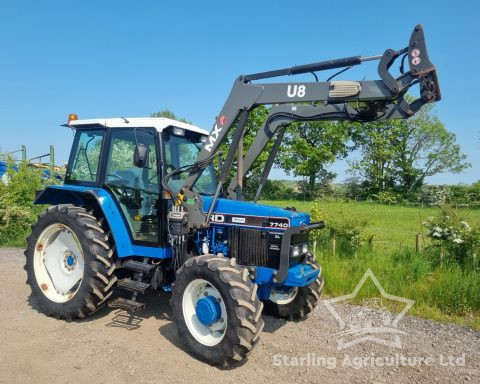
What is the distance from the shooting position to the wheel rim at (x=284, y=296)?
509 cm

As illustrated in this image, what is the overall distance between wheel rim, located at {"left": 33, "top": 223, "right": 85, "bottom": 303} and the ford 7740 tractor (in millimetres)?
14

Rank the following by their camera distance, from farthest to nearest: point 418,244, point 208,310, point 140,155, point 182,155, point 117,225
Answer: point 418,244 → point 182,155 → point 117,225 → point 140,155 → point 208,310

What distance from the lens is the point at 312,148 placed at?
42.8 m

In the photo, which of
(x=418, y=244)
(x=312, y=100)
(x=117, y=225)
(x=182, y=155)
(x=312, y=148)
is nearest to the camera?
(x=312, y=100)

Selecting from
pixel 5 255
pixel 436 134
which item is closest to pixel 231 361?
pixel 5 255

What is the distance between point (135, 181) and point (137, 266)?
108 centimetres

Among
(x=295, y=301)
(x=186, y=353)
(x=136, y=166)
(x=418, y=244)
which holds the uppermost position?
(x=136, y=166)

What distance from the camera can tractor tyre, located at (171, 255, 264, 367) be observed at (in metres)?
3.76

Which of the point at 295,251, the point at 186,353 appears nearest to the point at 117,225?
the point at 186,353

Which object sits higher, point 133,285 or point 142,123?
point 142,123

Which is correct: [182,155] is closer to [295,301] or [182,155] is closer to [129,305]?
[129,305]

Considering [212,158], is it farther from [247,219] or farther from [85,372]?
[85,372]

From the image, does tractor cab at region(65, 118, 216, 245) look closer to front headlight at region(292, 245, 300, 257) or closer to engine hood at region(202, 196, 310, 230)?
engine hood at region(202, 196, 310, 230)

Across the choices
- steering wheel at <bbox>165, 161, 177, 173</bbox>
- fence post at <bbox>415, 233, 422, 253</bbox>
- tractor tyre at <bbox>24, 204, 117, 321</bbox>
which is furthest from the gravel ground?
fence post at <bbox>415, 233, 422, 253</bbox>
